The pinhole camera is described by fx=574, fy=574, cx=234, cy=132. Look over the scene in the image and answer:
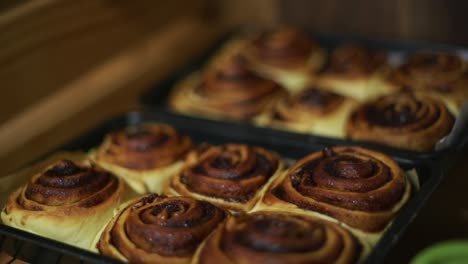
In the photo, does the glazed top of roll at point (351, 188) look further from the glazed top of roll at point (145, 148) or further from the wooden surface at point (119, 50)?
the glazed top of roll at point (145, 148)

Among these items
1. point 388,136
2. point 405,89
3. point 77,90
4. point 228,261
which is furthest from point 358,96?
point 228,261

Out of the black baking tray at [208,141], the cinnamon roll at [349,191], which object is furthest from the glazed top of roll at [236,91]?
the cinnamon roll at [349,191]

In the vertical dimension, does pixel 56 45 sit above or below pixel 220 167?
above

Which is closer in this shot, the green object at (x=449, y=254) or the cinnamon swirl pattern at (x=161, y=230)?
the green object at (x=449, y=254)

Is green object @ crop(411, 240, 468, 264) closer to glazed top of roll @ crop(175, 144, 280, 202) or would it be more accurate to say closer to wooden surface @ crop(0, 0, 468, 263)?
wooden surface @ crop(0, 0, 468, 263)

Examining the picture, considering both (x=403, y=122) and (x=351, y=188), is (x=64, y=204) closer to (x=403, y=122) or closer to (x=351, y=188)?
(x=351, y=188)

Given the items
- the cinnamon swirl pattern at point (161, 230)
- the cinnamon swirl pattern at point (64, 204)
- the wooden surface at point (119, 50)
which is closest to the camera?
the cinnamon swirl pattern at point (161, 230)

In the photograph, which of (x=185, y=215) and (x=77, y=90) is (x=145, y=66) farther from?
(x=185, y=215)
